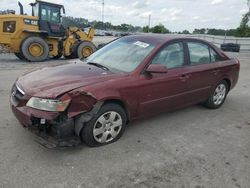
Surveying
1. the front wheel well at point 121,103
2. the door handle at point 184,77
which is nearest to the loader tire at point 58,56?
the door handle at point 184,77

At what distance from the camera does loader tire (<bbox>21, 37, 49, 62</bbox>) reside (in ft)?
37.7

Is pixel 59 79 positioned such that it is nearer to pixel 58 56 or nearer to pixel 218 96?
pixel 218 96

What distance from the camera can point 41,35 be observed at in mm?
12234

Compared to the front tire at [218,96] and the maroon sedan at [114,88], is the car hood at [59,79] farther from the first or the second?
the front tire at [218,96]

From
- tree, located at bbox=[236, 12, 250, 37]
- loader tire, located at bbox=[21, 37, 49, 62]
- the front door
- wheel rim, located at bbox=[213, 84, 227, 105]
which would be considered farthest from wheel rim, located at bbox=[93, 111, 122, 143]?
tree, located at bbox=[236, 12, 250, 37]

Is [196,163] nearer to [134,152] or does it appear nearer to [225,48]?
[134,152]

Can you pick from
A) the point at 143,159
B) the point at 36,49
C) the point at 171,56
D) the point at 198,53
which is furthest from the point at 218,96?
the point at 36,49

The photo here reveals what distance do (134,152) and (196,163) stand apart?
2.64ft

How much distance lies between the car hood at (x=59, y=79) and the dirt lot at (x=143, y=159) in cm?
79

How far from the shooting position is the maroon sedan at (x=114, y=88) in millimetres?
3059

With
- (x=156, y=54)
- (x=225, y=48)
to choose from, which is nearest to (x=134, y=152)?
(x=156, y=54)

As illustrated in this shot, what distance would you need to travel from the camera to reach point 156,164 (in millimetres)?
3094

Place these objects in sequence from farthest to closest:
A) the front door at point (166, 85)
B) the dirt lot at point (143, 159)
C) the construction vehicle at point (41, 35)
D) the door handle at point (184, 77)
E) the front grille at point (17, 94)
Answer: the construction vehicle at point (41, 35)
the door handle at point (184, 77)
the front door at point (166, 85)
the front grille at point (17, 94)
the dirt lot at point (143, 159)

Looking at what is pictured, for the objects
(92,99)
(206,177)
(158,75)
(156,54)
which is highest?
(156,54)
